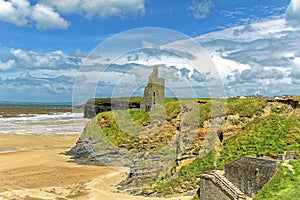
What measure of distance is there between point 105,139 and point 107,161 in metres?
5.83

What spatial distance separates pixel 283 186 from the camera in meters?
15.1

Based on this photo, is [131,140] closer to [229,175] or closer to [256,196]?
[229,175]

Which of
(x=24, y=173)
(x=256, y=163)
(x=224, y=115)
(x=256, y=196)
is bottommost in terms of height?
(x=24, y=173)

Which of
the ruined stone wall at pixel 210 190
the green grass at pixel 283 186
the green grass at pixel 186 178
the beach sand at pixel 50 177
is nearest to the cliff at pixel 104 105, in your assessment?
the beach sand at pixel 50 177

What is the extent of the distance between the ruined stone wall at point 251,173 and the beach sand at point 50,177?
23.4ft

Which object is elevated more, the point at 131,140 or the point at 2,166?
the point at 131,140

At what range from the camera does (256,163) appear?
16.9 m

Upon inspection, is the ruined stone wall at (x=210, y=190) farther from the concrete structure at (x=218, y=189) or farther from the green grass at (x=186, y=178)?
the green grass at (x=186, y=178)

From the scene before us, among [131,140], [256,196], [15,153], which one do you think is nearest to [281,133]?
[256,196]

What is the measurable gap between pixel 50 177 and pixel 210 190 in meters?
18.6

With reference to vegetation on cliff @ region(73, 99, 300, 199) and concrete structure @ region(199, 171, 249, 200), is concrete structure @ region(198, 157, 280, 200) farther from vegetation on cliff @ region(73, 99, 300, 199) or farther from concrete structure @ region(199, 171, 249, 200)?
vegetation on cliff @ region(73, 99, 300, 199)

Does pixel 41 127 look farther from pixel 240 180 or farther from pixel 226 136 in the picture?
pixel 240 180

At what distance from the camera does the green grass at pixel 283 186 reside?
14336 mm

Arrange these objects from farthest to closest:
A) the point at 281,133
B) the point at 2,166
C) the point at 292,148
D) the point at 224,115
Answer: the point at 2,166
the point at 224,115
the point at 281,133
the point at 292,148
